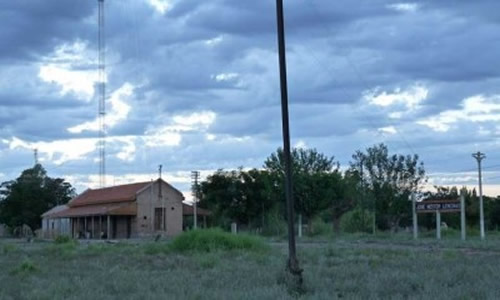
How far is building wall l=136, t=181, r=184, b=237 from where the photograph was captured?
95562 millimetres

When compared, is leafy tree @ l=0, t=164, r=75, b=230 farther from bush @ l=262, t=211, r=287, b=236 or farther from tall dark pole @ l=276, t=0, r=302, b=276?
tall dark pole @ l=276, t=0, r=302, b=276

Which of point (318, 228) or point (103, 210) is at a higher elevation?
point (103, 210)

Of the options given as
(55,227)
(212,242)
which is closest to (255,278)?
(212,242)

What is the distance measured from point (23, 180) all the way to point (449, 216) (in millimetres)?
70308

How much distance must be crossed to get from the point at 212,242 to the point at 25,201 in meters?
98.2

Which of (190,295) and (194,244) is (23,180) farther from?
(190,295)

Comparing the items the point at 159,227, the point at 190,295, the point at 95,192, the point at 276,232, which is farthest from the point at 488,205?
the point at 190,295

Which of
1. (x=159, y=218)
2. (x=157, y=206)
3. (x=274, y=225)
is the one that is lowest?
(x=274, y=225)

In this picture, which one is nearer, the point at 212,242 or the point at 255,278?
the point at 255,278

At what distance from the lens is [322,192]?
77.0m

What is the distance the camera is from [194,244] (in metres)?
39.0

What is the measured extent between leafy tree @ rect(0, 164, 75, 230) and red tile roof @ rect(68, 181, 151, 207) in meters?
17.6

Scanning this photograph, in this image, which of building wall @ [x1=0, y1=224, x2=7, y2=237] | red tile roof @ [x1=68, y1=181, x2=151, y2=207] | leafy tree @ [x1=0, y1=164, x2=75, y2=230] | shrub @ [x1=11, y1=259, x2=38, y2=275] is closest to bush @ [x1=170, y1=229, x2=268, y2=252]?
shrub @ [x1=11, y1=259, x2=38, y2=275]

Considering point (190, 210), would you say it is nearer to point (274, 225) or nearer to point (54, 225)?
point (274, 225)
